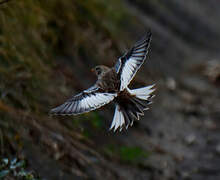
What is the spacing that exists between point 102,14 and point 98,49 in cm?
53

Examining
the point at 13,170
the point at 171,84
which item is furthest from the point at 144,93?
the point at 171,84

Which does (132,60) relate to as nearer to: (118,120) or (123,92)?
(123,92)

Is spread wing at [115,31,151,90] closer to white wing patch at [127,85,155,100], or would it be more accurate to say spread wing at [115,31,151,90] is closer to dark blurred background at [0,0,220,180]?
white wing patch at [127,85,155,100]

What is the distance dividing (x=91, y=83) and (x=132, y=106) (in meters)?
1.86

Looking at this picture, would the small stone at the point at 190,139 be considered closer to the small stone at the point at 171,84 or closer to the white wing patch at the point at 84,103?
the small stone at the point at 171,84

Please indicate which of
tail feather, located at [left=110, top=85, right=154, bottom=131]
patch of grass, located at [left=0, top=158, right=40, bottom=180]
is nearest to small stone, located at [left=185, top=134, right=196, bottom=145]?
tail feather, located at [left=110, top=85, right=154, bottom=131]

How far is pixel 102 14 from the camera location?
4938 mm

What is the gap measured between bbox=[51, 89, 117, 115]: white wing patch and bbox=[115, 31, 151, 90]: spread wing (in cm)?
15

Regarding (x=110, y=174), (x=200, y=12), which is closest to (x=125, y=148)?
(x=110, y=174)

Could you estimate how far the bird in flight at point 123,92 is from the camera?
2.43 meters

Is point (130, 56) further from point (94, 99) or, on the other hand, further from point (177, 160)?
point (177, 160)

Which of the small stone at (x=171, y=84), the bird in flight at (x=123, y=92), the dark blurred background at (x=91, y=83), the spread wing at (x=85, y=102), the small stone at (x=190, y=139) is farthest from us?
the small stone at (x=171, y=84)

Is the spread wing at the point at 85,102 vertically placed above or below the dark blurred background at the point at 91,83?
below

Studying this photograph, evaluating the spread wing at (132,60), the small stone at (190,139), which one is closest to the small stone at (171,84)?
the small stone at (190,139)
